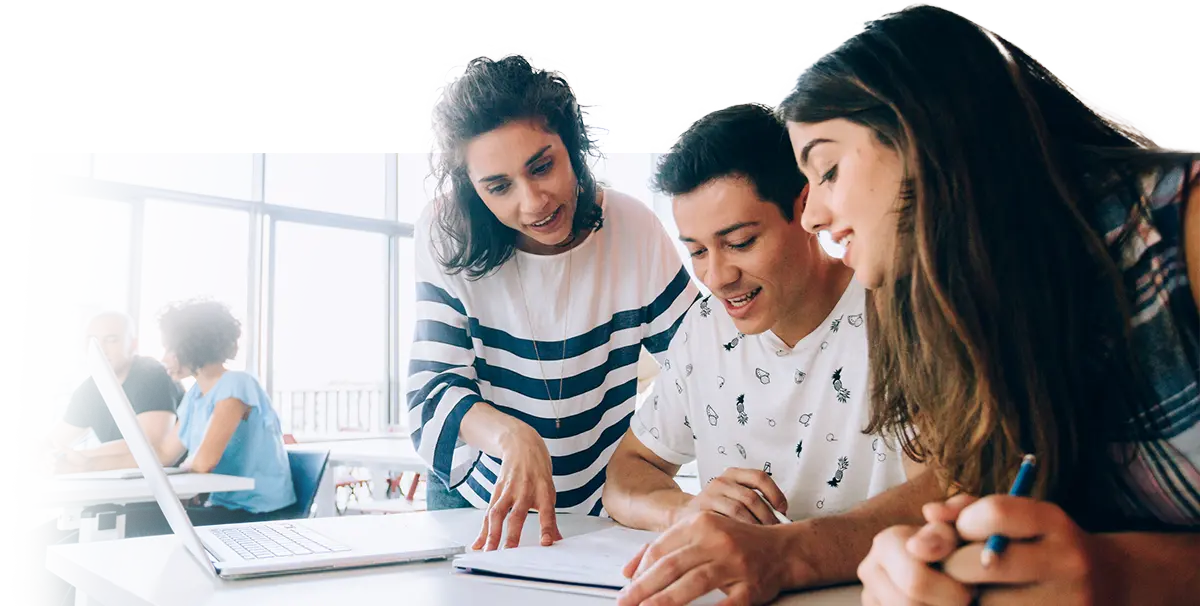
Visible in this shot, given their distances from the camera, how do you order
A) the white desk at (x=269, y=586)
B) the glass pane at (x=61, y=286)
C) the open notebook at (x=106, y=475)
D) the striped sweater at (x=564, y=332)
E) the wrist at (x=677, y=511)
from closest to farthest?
the white desk at (x=269, y=586) < the wrist at (x=677, y=511) < the striped sweater at (x=564, y=332) < the open notebook at (x=106, y=475) < the glass pane at (x=61, y=286)

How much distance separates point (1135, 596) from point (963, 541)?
179 millimetres

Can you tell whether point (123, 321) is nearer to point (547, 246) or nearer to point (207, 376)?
point (207, 376)

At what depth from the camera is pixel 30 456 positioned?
10.2 ft

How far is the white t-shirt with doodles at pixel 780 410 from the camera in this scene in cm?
127

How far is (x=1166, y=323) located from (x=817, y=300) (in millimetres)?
702

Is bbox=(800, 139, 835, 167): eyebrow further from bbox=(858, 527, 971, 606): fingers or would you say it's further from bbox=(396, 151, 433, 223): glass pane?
bbox=(396, 151, 433, 223): glass pane

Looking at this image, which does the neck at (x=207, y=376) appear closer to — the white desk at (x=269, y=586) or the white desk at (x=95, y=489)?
the white desk at (x=95, y=489)

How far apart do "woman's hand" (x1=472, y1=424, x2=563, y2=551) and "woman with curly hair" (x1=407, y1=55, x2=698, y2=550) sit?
0.89 ft

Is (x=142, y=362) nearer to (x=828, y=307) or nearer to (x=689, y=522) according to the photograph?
(x=828, y=307)

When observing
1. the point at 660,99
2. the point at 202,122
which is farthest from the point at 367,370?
the point at 660,99

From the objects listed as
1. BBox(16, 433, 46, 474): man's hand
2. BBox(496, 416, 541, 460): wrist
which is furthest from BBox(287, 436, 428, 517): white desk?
BBox(496, 416, 541, 460): wrist

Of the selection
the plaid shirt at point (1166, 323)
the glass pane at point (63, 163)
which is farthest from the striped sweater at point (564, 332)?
the glass pane at point (63, 163)

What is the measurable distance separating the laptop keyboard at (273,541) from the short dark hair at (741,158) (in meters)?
0.69

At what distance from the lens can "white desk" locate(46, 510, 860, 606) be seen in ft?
2.67
